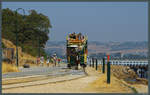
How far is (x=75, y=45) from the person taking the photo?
42000mm

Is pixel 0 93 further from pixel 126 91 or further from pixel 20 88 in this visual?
pixel 126 91

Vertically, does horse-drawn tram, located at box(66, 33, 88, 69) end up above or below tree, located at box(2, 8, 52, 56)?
below

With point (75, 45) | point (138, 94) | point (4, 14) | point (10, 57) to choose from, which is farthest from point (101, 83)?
point (4, 14)

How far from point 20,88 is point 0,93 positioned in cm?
257

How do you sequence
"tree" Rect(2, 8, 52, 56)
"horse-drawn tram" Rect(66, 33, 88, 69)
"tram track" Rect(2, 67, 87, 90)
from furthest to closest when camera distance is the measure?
"tree" Rect(2, 8, 52, 56)
"horse-drawn tram" Rect(66, 33, 88, 69)
"tram track" Rect(2, 67, 87, 90)

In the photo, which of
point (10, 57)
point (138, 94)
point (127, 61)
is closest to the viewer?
point (138, 94)

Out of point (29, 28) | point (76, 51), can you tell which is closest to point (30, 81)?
point (76, 51)

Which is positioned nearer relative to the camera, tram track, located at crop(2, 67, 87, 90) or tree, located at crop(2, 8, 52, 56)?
tram track, located at crop(2, 67, 87, 90)

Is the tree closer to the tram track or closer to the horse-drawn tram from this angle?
the horse-drawn tram

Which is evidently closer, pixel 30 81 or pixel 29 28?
pixel 30 81

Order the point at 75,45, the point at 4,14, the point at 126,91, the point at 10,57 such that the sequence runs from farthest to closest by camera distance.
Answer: the point at 4,14 < the point at 10,57 < the point at 75,45 < the point at 126,91

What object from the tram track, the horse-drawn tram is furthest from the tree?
the tram track

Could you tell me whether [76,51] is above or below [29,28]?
below

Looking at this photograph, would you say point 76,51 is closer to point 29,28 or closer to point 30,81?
point 30,81
